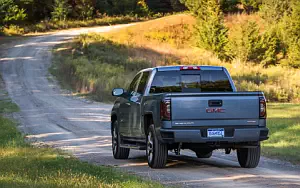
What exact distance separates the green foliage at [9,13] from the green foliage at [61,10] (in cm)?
477

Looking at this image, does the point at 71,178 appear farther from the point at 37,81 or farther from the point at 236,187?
the point at 37,81

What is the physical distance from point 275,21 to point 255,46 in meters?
8.01

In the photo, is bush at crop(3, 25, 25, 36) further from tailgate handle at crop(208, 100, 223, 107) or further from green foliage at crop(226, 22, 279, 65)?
tailgate handle at crop(208, 100, 223, 107)

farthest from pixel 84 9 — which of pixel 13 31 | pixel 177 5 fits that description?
pixel 177 5

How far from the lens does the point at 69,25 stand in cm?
7075

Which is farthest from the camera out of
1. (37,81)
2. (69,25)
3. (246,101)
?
(69,25)

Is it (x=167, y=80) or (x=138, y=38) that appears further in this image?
(x=138, y=38)

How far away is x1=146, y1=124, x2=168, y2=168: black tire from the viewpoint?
494 inches

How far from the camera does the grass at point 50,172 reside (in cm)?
971

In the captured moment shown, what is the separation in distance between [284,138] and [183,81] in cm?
671

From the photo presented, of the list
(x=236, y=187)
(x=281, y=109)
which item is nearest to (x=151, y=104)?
(x=236, y=187)

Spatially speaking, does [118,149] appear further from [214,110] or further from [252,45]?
[252,45]

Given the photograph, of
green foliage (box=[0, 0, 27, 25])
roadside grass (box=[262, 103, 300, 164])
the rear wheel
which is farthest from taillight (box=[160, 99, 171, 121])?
green foliage (box=[0, 0, 27, 25])

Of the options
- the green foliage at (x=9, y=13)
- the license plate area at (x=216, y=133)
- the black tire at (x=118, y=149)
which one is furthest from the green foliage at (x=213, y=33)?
the license plate area at (x=216, y=133)
